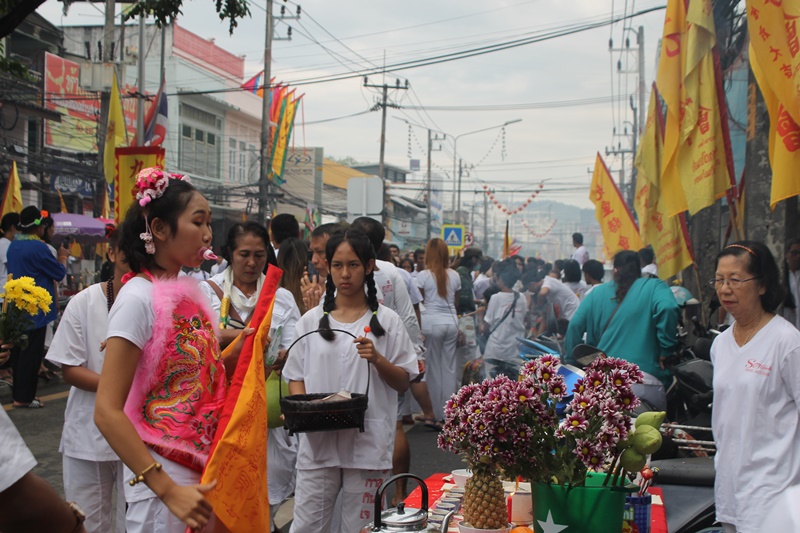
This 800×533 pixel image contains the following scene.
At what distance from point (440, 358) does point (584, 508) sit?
25.3 feet

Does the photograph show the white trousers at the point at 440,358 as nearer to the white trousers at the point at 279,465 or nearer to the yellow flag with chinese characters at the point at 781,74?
the yellow flag with chinese characters at the point at 781,74

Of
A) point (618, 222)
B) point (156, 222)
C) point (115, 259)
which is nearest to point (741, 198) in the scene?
point (618, 222)

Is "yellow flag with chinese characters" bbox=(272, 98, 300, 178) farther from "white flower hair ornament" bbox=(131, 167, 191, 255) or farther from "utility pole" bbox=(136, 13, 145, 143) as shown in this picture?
"white flower hair ornament" bbox=(131, 167, 191, 255)

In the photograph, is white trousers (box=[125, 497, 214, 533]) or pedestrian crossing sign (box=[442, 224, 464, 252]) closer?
white trousers (box=[125, 497, 214, 533])

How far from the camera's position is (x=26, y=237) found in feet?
34.4

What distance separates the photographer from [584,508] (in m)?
3.03

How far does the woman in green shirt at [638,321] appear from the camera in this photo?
699cm

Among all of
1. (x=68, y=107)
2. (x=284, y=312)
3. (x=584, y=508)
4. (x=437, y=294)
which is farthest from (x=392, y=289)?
(x=68, y=107)

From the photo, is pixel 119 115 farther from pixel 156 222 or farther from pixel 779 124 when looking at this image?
pixel 156 222

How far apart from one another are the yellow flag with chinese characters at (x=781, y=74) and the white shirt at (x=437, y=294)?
15.8ft

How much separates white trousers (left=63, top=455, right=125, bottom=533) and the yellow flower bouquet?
1454 millimetres

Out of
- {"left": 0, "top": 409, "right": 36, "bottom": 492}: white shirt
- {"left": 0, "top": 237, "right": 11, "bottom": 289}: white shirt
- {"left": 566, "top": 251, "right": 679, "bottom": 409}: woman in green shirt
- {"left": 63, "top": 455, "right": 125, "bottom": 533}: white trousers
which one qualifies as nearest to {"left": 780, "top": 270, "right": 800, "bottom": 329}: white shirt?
{"left": 566, "top": 251, "right": 679, "bottom": 409}: woman in green shirt

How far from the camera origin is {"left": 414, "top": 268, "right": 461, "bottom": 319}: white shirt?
10633 mm

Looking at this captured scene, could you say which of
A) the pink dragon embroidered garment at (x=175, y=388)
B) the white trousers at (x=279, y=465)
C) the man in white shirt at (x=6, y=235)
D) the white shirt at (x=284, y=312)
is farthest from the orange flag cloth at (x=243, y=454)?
the man in white shirt at (x=6, y=235)
